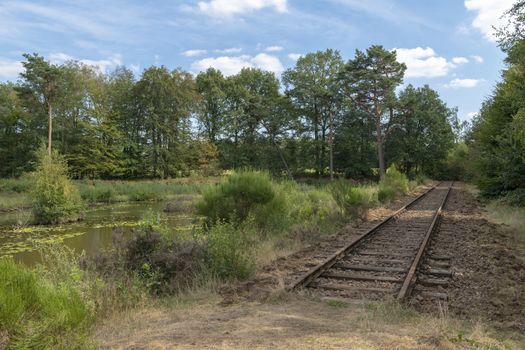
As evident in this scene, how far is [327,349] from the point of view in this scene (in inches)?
183

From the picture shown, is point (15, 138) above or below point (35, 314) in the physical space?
above

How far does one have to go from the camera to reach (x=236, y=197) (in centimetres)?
1315

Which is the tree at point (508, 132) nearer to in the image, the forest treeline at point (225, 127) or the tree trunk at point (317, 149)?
the forest treeline at point (225, 127)

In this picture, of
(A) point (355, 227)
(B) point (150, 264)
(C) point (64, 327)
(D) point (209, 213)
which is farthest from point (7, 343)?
(A) point (355, 227)

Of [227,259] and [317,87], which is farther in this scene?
[317,87]

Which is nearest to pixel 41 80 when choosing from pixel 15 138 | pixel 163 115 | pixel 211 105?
pixel 15 138

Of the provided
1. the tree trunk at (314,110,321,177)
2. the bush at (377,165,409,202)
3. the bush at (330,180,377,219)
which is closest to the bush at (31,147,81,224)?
the bush at (330,180,377,219)

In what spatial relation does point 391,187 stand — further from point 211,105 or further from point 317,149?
point 211,105

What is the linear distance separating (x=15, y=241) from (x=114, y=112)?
1980 inches

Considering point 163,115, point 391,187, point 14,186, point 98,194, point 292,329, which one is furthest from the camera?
point 163,115

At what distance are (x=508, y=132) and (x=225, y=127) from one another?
58.8 meters

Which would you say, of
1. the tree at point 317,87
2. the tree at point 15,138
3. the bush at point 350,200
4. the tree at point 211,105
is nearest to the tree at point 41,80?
the tree at point 15,138

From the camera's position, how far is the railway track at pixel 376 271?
7211mm

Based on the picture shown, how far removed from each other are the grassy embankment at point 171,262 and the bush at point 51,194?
14663 mm
